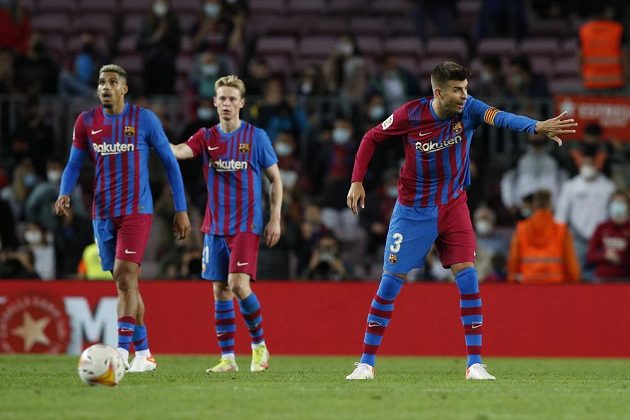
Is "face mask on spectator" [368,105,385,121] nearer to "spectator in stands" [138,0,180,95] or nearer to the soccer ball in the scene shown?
"spectator in stands" [138,0,180,95]

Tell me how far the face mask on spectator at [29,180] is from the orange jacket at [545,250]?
23.7 ft

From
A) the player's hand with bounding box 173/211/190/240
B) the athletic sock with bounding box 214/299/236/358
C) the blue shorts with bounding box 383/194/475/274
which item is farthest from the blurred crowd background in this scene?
the blue shorts with bounding box 383/194/475/274

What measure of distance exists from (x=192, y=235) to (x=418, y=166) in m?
7.86

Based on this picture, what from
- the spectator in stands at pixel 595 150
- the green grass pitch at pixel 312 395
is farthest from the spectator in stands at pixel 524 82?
the green grass pitch at pixel 312 395

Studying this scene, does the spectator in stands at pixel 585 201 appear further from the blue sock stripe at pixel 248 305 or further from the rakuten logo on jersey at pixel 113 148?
the rakuten logo on jersey at pixel 113 148

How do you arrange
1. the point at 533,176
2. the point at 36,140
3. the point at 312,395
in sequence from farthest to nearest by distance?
the point at 36,140 < the point at 533,176 < the point at 312,395

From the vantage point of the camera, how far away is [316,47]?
23188 millimetres

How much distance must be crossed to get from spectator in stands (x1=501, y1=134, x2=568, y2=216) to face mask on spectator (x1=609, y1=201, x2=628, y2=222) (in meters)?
1.50

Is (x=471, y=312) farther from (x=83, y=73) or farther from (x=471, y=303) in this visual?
(x=83, y=73)

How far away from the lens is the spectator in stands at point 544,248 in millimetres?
16375

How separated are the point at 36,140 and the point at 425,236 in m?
10.7

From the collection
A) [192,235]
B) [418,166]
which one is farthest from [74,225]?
[418,166]

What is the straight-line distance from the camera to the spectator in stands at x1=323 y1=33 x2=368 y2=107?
2083 centimetres

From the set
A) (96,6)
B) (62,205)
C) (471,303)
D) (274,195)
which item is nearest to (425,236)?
(471,303)
